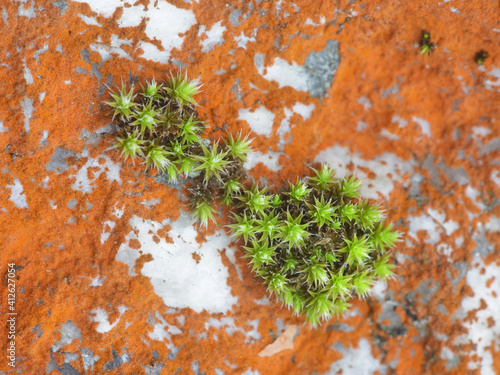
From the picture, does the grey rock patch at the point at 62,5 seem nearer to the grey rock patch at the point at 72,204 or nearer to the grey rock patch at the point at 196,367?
the grey rock patch at the point at 72,204

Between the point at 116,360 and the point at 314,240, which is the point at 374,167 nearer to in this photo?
the point at 314,240

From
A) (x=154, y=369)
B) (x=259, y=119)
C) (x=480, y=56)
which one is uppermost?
(x=480, y=56)

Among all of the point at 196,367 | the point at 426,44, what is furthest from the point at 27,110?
the point at 426,44

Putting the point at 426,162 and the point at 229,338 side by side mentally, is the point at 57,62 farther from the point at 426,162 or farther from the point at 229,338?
the point at 426,162

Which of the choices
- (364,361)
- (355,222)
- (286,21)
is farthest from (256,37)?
(364,361)

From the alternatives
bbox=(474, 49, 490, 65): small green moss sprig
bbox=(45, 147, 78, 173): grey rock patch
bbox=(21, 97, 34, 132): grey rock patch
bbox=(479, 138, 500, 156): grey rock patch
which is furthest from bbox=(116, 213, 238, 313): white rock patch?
bbox=(474, 49, 490, 65): small green moss sprig

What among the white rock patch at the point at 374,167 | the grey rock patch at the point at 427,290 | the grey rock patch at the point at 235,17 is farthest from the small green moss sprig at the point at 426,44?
the grey rock patch at the point at 427,290
